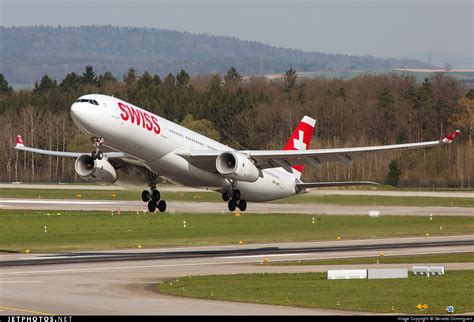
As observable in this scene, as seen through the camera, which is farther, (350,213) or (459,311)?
(350,213)

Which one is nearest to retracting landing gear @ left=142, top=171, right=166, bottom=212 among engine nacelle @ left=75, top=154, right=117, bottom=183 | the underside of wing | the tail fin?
engine nacelle @ left=75, top=154, right=117, bottom=183

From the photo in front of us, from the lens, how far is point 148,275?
47.9 metres

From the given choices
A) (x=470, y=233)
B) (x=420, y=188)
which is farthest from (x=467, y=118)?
(x=470, y=233)

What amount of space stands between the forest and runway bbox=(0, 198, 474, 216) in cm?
2782

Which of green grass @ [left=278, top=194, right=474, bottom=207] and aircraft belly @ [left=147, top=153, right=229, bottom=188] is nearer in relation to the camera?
aircraft belly @ [left=147, top=153, right=229, bottom=188]

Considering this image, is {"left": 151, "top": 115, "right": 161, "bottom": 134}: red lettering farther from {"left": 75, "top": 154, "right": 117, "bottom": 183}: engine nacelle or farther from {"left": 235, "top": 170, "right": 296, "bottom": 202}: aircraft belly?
{"left": 235, "top": 170, "right": 296, "bottom": 202}: aircraft belly

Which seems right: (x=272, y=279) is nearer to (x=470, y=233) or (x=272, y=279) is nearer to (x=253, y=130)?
(x=470, y=233)

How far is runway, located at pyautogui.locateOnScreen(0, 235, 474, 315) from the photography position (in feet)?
120

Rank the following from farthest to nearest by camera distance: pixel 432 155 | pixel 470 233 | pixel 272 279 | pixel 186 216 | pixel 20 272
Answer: pixel 432 155, pixel 186 216, pixel 470 233, pixel 20 272, pixel 272 279

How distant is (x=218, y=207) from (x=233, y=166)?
26.4 m

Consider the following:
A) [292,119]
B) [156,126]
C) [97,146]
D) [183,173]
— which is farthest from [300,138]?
[292,119]

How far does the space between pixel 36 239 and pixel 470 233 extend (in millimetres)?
30146

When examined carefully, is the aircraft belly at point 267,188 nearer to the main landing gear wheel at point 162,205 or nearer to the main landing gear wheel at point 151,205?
the main landing gear wheel at point 162,205

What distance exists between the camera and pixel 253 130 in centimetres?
14750
